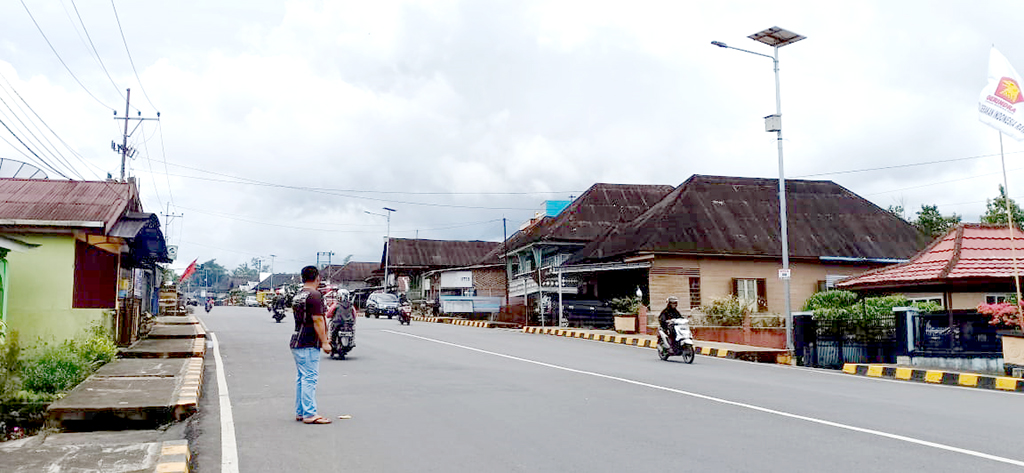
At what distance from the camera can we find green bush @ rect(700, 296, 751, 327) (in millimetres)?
25016

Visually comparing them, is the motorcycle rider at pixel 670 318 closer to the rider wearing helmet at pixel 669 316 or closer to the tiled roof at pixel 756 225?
the rider wearing helmet at pixel 669 316

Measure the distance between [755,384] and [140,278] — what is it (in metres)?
21.5

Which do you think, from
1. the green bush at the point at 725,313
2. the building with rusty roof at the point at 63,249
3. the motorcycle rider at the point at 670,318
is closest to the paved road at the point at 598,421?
the motorcycle rider at the point at 670,318

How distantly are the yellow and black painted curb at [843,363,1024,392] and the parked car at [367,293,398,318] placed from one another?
30.6 metres

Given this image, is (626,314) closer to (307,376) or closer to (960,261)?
(960,261)

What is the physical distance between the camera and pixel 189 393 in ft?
29.2

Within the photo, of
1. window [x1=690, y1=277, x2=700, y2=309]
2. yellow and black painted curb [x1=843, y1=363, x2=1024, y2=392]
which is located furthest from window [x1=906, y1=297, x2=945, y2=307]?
yellow and black painted curb [x1=843, y1=363, x2=1024, y2=392]

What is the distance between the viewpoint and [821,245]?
3150 centimetres

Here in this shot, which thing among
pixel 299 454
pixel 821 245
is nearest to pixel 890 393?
pixel 299 454

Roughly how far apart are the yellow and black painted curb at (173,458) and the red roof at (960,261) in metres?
15.1

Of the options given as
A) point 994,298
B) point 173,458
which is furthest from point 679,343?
point 173,458

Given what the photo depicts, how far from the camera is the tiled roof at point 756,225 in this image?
97.0ft

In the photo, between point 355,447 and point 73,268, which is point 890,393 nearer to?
point 355,447

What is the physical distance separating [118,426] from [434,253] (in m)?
62.6
